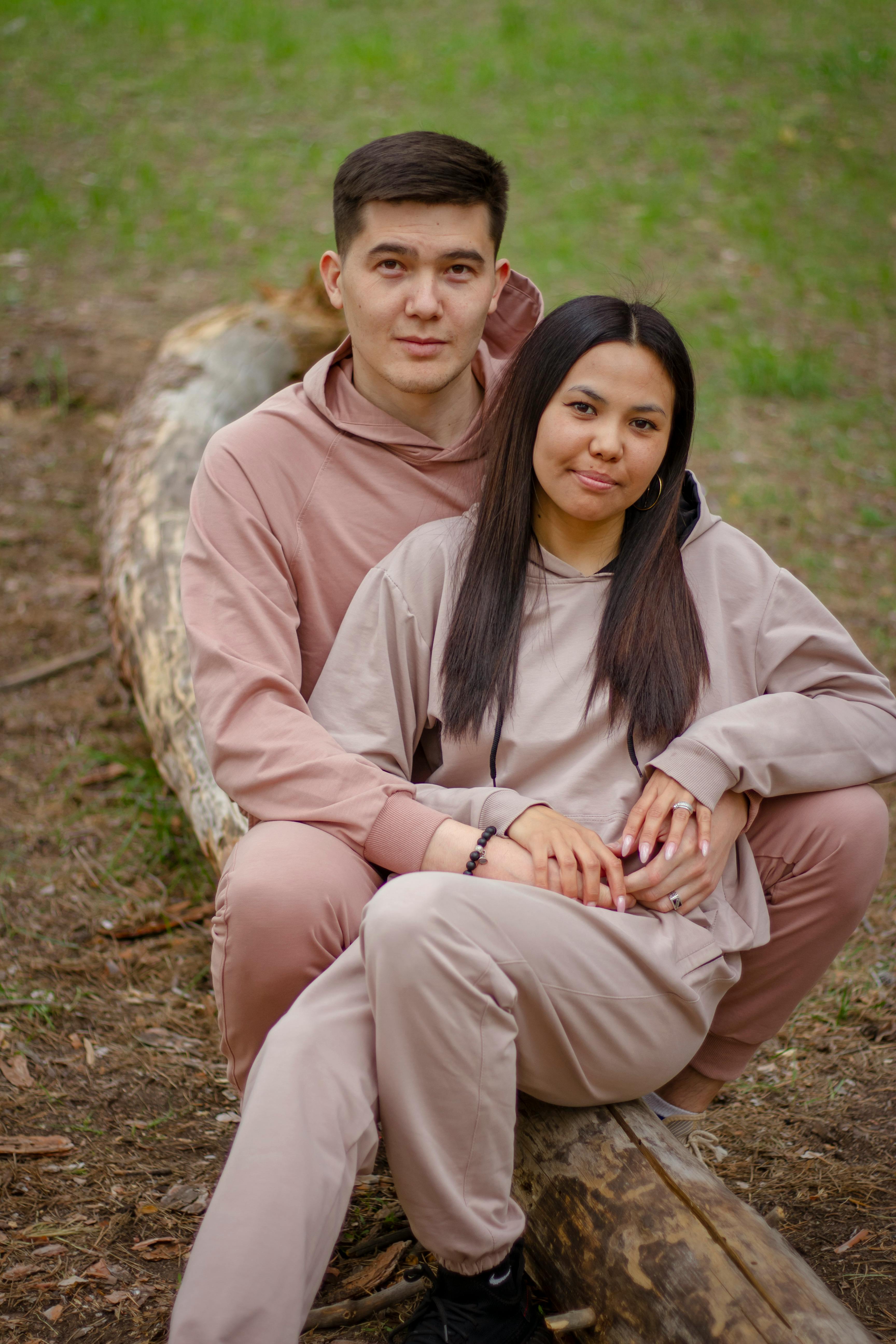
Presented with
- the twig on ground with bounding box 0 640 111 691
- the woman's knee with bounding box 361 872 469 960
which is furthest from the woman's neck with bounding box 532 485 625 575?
the twig on ground with bounding box 0 640 111 691

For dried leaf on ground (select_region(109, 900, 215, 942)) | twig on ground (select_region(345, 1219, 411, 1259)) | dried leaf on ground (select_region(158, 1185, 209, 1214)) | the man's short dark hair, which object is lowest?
dried leaf on ground (select_region(109, 900, 215, 942))

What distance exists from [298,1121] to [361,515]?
1.42 metres

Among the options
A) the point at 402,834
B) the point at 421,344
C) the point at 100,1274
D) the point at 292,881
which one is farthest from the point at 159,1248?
the point at 421,344

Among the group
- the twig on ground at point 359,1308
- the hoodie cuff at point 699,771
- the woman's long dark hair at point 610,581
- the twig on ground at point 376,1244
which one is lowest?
the twig on ground at point 376,1244

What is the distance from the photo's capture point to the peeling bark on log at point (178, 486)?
3.53 m

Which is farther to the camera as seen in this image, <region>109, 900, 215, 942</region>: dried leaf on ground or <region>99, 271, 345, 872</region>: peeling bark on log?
<region>99, 271, 345, 872</region>: peeling bark on log

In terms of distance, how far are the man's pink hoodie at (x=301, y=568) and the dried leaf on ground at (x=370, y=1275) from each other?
783 mm

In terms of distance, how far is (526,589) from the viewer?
2479mm

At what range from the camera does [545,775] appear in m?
2.40

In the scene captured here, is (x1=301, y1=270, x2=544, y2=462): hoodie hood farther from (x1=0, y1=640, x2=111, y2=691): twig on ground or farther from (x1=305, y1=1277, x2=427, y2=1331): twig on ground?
(x1=0, y1=640, x2=111, y2=691): twig on ground

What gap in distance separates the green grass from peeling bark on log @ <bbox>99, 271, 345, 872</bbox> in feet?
4.86

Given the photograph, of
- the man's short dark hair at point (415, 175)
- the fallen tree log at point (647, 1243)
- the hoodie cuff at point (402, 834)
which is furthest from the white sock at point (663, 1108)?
the man's short dark hair at point (415, 175)

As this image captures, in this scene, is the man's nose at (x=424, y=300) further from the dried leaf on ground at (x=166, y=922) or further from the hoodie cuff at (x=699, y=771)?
the dried leaf on ground at (x=166, y=922)

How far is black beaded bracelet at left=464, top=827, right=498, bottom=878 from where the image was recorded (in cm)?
220
